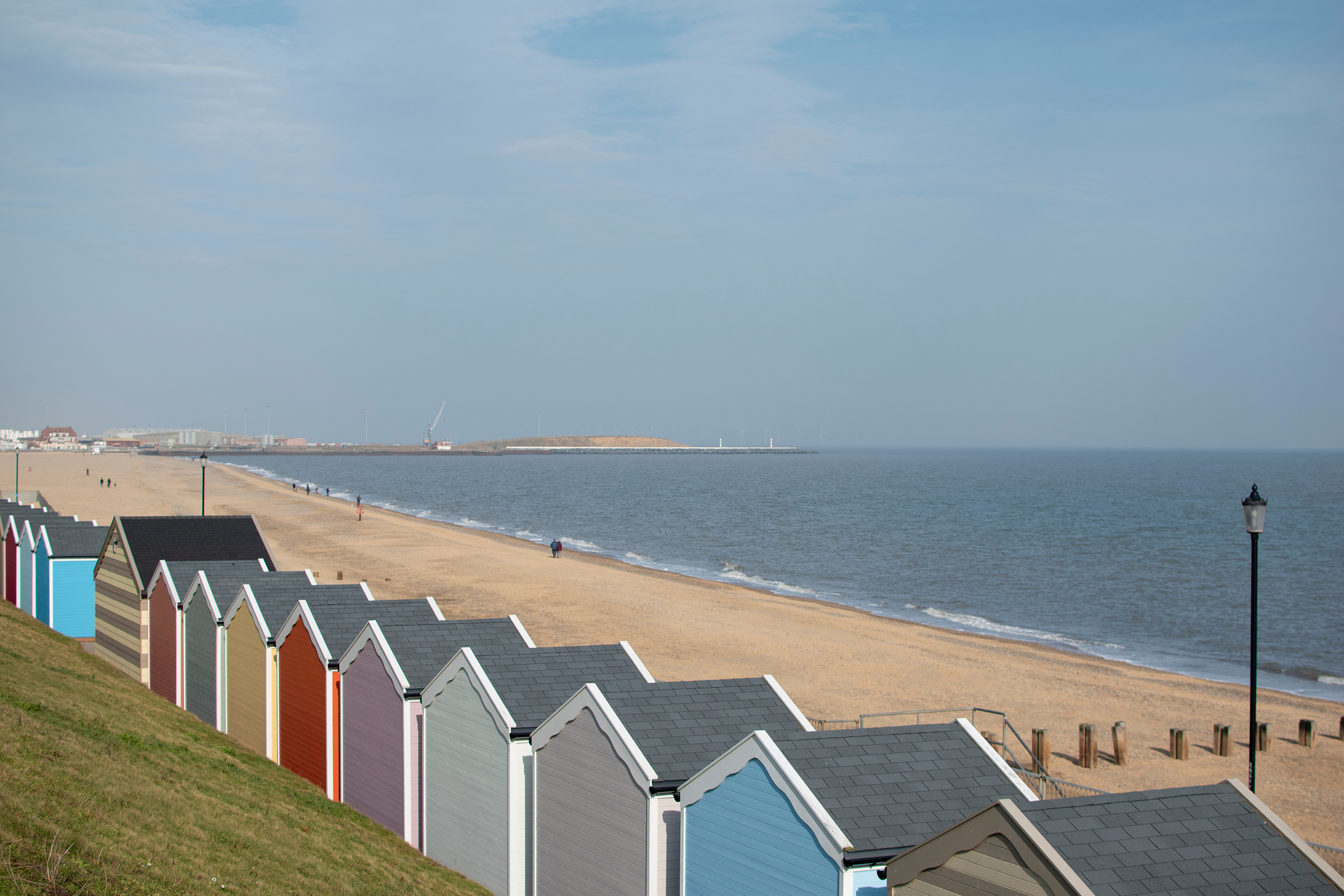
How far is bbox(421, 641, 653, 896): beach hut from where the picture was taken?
10461 mm

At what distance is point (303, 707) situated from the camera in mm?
14398

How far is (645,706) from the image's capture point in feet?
33.0

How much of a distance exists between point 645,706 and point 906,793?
9.61 ft

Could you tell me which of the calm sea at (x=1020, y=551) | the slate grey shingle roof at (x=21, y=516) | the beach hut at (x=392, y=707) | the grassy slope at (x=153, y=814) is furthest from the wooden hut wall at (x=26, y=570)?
the calm sea at (x=1020, y=551)

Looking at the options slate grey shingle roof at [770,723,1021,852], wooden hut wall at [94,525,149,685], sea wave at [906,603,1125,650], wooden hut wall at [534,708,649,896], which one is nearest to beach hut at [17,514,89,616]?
wooden hut wall at [94,525,149,685]

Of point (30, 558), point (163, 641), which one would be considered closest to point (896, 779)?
point (163, 641)

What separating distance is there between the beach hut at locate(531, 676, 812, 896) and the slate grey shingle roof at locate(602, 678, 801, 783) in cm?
1

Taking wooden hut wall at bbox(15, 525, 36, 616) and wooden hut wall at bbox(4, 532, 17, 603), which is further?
wooden hut wall at bbox(4, 532, 17, 603)

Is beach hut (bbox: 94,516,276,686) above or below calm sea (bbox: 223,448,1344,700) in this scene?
above

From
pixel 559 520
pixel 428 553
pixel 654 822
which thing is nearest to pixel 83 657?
pixel 654 822

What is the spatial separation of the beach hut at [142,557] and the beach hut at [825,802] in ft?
44.6

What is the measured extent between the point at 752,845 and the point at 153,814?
5.27 m

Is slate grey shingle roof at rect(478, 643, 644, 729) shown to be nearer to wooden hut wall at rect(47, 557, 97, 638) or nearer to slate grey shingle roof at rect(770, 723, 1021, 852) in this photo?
slate grey shingle roof at rect(770, 723, 1021, 852)

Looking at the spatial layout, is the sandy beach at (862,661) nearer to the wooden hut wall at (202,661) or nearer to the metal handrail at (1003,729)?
the metal handrail at (1003,729)
